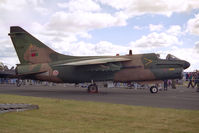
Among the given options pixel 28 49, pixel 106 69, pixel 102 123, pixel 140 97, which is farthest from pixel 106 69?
pixel 102 123

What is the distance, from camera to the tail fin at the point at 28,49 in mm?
20703

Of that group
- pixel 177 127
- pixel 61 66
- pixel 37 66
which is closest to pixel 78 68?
pixel 61 66

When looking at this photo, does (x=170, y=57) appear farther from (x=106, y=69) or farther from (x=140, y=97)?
(x=140, y=97)

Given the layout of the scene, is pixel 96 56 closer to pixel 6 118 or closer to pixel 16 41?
pixel 16 41

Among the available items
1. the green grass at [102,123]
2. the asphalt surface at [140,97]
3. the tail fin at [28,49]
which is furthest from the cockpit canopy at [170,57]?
the green grass at [102,123]

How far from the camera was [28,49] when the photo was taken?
20797 millimetres

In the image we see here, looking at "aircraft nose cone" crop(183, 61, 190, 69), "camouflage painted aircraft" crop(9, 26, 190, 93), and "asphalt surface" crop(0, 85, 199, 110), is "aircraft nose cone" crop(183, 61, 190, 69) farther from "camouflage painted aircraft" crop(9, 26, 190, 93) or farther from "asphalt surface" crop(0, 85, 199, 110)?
"asphalt surface" crop(0, 85, 199, 110)

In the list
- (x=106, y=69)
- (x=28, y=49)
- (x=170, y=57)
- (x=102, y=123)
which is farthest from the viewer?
(x=28, y=49)

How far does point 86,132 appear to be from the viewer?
5270 mm

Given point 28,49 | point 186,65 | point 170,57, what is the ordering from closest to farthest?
point 186,65, point 170,57, point 28,49

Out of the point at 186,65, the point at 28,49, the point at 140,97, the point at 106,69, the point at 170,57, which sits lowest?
the point at 140,97

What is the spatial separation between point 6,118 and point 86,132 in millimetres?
2753

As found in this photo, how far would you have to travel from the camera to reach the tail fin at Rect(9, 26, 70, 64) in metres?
20.7

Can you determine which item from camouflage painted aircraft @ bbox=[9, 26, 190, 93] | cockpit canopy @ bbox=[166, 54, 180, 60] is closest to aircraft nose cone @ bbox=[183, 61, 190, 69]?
camouflage painted aircraft @ bbox=[9, 26, 190, 93]
